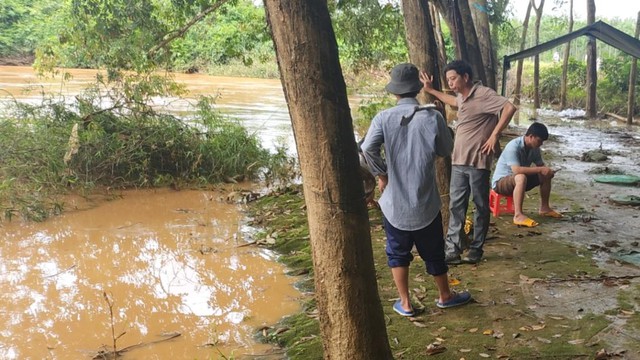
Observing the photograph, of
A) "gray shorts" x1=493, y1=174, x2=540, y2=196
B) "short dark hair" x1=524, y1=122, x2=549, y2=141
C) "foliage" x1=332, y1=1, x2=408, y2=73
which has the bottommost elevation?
"gray shorts" x1=493, y1=174, x2=540, y2=196

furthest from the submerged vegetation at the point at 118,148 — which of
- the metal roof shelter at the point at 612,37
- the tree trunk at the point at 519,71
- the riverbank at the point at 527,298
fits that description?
the tree trunk at the point at 519,71

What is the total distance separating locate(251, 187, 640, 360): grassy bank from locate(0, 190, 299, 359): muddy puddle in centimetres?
50

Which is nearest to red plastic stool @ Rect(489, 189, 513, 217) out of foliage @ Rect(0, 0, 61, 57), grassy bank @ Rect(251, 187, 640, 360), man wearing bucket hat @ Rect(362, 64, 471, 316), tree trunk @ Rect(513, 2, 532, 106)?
grassy bank @ Rect(251, 187, 640, 360)

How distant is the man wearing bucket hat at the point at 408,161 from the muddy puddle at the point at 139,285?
1.49 meters

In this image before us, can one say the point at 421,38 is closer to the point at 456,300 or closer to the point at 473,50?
the point at 456,300

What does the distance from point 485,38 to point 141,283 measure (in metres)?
9.38

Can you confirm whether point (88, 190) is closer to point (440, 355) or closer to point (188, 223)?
point (188, 223)

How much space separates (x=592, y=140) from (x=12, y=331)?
12.6m

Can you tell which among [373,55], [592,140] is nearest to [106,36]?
[373,55]

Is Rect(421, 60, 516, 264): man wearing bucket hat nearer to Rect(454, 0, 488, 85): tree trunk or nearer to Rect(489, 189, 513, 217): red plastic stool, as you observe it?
Rect(489, 189, 513, 217): red plastic stool

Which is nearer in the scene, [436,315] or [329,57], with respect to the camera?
[329,57]

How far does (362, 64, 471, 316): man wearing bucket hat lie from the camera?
3.59m

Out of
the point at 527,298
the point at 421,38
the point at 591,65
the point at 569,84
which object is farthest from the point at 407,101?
the point at 569,84

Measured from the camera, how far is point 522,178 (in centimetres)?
592
